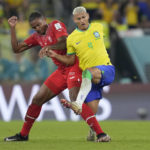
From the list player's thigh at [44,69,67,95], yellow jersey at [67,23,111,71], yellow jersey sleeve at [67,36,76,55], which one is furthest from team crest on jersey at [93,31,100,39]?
player's thigh at [44,69,67,95]

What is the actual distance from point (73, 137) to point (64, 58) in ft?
6.87

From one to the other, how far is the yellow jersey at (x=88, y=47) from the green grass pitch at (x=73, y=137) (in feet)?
4.32

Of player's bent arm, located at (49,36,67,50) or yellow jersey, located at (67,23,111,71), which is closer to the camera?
yellow jersey, located at (67,23,111,71)

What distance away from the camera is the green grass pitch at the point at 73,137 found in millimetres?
9023

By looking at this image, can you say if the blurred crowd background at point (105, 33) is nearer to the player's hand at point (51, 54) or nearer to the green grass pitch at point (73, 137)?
the green grass pitch at point (73, 137)

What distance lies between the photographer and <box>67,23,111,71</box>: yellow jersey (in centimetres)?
961

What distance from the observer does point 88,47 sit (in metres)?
9.62

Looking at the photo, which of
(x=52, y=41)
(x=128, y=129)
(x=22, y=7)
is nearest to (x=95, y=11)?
(x=22, y=7)

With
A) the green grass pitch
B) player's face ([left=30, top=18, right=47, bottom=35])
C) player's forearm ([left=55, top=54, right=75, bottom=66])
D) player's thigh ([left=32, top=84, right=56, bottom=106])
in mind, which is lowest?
the green grass pitch

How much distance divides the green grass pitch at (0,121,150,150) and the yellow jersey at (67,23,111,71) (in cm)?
132

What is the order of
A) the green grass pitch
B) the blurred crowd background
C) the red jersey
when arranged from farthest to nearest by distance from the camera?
1. the blurred crowd background
2. the red jersey
3. the green grass pitch

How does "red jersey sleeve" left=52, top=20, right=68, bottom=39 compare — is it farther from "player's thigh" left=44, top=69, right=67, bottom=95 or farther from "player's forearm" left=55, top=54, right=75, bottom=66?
"player's thigh" left=44, top=69, right=67, bottom=95

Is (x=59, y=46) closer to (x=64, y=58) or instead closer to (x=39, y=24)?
(x=64, y=58)

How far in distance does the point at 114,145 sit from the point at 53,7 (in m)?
11.7
